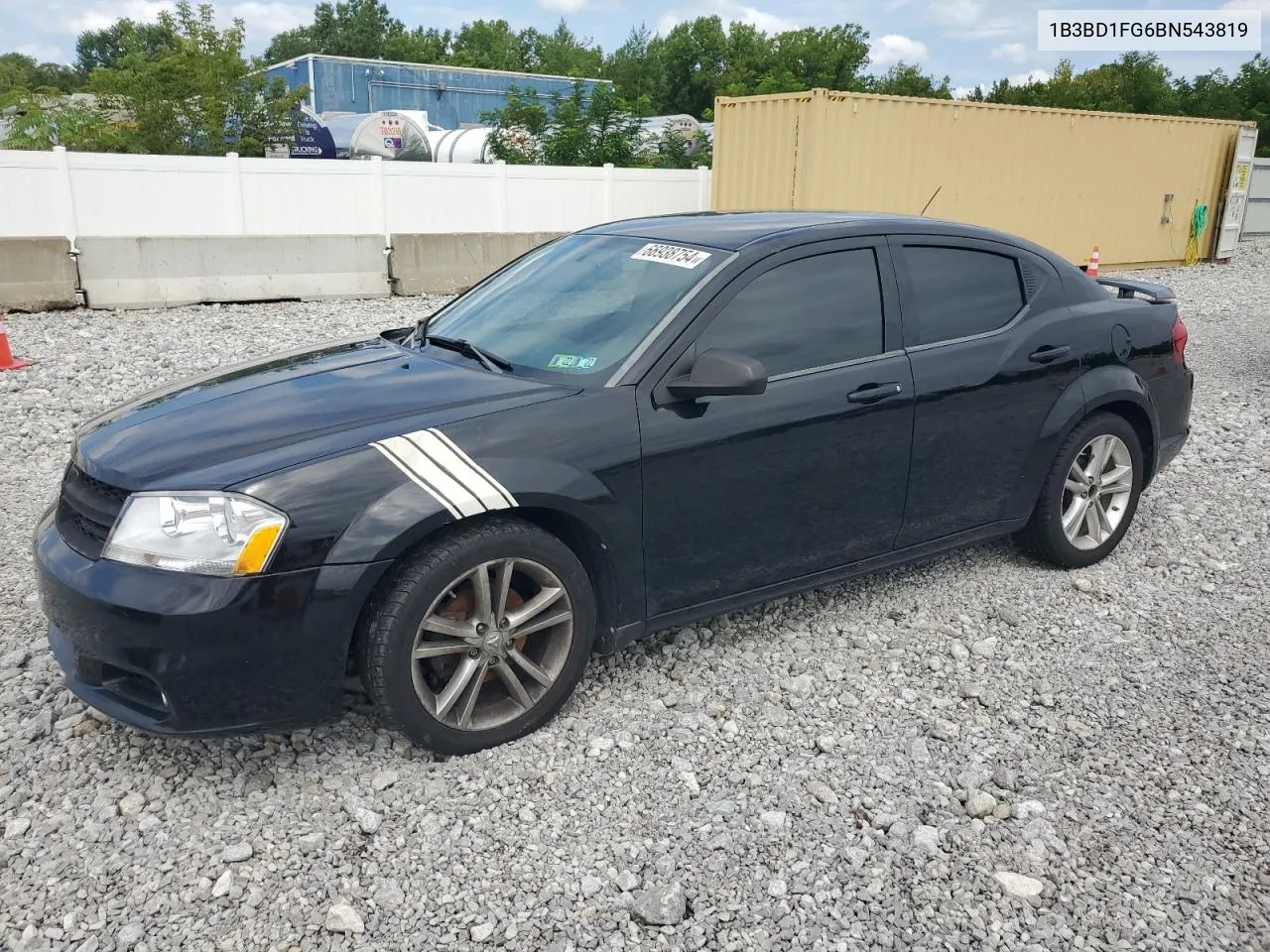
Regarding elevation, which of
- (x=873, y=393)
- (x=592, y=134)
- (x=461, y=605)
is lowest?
(x=461, y=605)

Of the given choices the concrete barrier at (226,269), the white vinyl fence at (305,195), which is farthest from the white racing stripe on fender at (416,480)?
the white vinyl fence at (305,195)

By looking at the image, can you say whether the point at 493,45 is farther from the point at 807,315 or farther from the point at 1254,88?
the point at 807,315

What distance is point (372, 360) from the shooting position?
3865 millimetres

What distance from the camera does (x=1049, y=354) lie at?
443 centimetres

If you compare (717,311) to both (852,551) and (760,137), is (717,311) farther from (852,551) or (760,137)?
(760,137)

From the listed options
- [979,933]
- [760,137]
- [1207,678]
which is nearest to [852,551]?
[1207,678]

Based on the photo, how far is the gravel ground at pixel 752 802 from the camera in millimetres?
2633

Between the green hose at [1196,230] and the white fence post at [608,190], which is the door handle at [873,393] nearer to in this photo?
the white fence post at [608,190]

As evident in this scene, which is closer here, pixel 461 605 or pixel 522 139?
pixel 461 605

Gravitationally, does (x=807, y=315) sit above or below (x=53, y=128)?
below

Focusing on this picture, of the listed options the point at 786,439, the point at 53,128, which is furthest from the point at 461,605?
the point at 53,128

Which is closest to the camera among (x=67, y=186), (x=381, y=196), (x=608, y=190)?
(x=67, y=186)

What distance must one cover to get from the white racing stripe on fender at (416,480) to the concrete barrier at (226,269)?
10.3m

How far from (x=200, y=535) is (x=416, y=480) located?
1.95 ft
